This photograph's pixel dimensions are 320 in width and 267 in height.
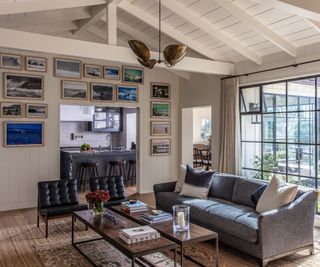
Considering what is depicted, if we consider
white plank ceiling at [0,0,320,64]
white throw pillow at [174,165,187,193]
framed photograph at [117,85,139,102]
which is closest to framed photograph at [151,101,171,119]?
framed photograph at [117,85,139,102]

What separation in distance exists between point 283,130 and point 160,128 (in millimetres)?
3102

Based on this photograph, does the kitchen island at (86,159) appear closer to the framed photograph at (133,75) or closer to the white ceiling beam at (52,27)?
the framed photograph at (133,75)

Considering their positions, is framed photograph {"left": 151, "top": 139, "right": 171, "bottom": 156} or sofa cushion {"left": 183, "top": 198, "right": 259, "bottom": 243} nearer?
sofa cushion {"left": 183, "top": 198, "right": 259, "bottom": 243}

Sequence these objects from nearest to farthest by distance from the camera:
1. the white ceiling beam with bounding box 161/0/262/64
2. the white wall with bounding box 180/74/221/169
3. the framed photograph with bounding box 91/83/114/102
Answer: the white ceiling beam with bounding box 161/0/262/64, the white wall with bounding box 180/74/221/169, the framed photograph with bounding box 91/83/114/102

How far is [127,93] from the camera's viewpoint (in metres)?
7.33

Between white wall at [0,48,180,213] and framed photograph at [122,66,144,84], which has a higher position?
framed photograph at [122,66,144,84]

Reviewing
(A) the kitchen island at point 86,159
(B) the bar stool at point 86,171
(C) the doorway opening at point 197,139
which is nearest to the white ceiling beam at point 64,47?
(C) the doorway opening at point 197,139

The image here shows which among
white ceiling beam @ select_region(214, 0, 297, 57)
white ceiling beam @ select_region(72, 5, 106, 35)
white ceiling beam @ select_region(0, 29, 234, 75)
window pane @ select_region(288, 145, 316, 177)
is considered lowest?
window pane @ select_region(288, 145, 316, 177)

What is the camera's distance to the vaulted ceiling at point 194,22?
4516 millimetres

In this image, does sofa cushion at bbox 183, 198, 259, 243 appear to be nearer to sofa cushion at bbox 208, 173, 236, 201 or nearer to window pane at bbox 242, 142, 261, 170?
→ sofa cushion at bbox 208, 173, 236, 201

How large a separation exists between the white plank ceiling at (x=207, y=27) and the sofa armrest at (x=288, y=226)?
241 cm

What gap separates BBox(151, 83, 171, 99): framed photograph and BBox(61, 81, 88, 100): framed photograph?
1616mm

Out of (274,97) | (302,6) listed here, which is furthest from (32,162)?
(302,6)

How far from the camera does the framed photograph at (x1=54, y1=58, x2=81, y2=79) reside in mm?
6527
